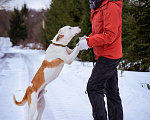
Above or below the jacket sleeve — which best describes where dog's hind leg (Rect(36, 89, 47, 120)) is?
below

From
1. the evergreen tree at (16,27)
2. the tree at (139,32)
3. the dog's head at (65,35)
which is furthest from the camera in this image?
the evergreen tree at (16,27)

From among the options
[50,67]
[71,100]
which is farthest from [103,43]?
[71,100]

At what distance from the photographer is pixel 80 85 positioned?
4.32 metres

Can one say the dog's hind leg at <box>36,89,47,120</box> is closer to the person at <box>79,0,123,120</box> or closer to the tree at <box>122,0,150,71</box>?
the person at <box>79,0,123,120</box>

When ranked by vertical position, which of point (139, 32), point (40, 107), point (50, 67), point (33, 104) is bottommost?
point (40, 107)

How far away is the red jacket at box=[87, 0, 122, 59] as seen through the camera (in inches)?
62.3

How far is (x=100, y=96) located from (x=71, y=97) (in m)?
1.73

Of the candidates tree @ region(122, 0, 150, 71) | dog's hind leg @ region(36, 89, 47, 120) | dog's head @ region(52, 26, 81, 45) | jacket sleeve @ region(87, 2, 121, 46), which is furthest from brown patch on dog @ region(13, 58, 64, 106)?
tree @ region(122, 0, 150, 71)

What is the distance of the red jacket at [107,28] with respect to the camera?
158cm

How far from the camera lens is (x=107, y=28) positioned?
160cm

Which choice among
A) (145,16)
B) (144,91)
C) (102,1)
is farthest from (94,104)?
(145,16)

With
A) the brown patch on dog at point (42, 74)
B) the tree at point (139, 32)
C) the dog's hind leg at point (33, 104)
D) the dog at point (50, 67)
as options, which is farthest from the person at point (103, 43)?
the tree at point (139, 32)

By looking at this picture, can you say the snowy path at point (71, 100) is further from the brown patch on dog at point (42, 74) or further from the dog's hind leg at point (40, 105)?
the brown patch on dog at point (42, 74)

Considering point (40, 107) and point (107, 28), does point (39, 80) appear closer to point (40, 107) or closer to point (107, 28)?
point (40, 107)
